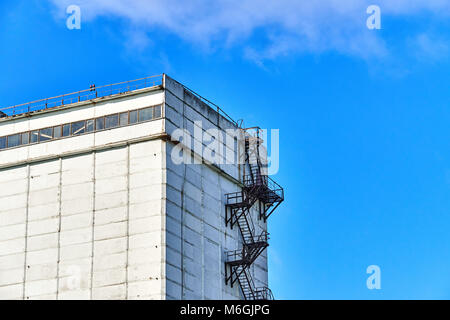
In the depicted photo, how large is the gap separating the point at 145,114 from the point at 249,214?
1482cm

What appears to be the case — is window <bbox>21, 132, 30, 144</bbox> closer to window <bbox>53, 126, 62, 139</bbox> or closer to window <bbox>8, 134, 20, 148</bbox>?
window <bbox>8, 134, 20, 148</bbox>

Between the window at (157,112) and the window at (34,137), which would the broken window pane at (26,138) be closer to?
the window at (34,137)

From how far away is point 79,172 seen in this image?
249ft

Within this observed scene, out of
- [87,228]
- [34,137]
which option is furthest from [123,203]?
[34,137]

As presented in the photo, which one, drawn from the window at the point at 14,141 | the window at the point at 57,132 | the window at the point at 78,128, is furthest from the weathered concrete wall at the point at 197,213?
the window at the point at 14,141

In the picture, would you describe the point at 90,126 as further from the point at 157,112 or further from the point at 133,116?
the point at 157,112

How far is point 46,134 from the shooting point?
257ft

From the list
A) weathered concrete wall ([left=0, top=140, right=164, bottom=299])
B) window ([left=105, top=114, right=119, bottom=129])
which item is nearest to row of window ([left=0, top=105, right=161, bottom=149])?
window ([left=105, top=114, right=119, bottom=129])

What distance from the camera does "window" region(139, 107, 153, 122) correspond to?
245 ft
